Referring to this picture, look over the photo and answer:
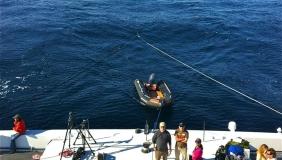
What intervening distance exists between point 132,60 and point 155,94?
865cm

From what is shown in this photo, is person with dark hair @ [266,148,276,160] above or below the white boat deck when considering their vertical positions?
above

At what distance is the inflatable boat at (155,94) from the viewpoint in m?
30.2

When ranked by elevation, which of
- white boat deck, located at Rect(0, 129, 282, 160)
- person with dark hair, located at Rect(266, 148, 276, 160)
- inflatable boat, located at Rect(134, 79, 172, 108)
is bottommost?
white boat deck, located at Rect(0, 129, 282, 160)

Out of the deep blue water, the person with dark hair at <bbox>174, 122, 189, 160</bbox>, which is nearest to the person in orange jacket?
the person with dark hair at <bbox>174, 122, 189, 160</bbox>

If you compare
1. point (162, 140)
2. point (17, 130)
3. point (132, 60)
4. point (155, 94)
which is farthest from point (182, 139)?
point (132, 60)

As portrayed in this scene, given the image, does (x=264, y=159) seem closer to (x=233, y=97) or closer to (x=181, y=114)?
(x=181, y=114)

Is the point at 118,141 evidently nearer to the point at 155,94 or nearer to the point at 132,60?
the point at 155,94

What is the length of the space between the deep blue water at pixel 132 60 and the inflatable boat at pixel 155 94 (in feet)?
3.15

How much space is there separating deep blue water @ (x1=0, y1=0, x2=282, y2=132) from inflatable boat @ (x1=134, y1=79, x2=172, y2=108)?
960mm

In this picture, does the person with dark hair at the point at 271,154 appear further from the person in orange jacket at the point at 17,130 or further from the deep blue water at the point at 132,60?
the deep blue water at the point at 132,60

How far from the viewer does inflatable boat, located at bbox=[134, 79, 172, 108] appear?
30.2 meters

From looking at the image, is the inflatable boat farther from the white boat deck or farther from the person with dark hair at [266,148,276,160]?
the person with dark hair at [266,148,276,160]

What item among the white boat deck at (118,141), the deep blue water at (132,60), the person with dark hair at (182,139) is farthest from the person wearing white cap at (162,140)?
the deep blue water at (132,60)

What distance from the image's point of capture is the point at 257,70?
3853cm
